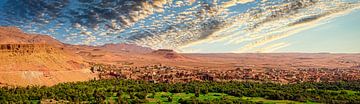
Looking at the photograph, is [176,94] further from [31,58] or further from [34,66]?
[31,58]

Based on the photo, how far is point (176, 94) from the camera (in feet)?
214

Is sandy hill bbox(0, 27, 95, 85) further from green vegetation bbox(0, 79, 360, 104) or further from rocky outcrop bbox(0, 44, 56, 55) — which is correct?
green vegetation bbox(0, 79, 360, 104)

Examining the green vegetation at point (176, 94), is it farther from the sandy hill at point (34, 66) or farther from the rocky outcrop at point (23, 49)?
the rocky outcrop at point (23, 49)

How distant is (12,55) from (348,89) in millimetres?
57085

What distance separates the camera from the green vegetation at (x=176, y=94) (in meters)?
54.9

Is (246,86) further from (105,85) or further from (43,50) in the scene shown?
(43,50)

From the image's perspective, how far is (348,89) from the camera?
230ft

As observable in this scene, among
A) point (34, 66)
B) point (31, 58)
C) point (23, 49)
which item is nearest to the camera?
point (34, 66)

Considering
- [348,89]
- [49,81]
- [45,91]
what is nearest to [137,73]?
[49,81]

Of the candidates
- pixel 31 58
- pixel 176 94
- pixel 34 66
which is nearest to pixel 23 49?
pixel 31 58

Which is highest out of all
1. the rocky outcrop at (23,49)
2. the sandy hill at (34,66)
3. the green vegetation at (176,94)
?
the rocky outcrop at (23,49)

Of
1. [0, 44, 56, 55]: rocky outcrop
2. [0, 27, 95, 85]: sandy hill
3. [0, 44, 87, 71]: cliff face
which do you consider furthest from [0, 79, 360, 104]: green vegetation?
[0, 44, 56, 55]: rocky outcrop

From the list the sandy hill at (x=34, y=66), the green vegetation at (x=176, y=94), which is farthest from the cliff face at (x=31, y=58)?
the green vegetation at (x=176, y=94)

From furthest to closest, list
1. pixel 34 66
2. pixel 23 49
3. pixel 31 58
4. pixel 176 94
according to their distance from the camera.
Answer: pixel 23 49, pixel 31 58, pixel 34 66, pixel 176 94
